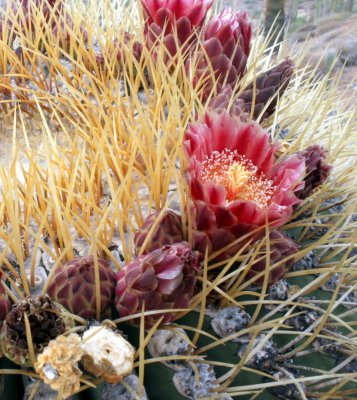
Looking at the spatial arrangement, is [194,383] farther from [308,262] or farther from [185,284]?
[308,262]

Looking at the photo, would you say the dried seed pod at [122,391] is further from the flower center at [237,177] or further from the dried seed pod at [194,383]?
the flower center at [237,177]

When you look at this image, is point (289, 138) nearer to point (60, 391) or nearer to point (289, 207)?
point (289, 207)

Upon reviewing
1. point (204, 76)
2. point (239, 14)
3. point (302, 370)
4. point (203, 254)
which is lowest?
point (302, 370)

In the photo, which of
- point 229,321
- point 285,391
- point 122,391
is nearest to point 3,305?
point 122,391

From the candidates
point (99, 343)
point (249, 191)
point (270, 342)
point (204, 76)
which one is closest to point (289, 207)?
point (249, 191)

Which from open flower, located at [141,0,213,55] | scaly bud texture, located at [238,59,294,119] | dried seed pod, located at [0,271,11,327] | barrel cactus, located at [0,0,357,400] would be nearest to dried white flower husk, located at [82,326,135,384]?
barrel cactus, located at [0,0,357,400]

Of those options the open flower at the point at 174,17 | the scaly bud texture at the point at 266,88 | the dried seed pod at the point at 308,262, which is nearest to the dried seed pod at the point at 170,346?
the dried seed pod at the point at 308,262
